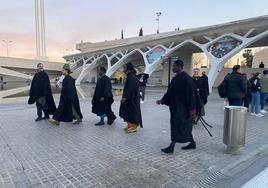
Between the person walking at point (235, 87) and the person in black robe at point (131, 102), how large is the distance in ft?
9.42

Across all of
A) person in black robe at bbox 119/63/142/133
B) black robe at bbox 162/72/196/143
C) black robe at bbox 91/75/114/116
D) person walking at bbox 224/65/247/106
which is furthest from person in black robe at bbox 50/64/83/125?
person walking at bbox 224/65/247/106

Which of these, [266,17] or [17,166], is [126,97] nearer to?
[17,166]

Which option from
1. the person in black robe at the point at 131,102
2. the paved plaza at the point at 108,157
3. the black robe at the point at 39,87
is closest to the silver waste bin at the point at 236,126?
the paved plaza at the point at 108,157

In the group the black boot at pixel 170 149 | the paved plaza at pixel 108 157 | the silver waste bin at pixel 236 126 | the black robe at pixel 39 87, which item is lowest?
the paved plaza at pixel 108 157

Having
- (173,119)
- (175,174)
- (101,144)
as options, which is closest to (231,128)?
(173,119)

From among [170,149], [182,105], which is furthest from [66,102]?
[182,105]

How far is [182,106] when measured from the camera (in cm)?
459

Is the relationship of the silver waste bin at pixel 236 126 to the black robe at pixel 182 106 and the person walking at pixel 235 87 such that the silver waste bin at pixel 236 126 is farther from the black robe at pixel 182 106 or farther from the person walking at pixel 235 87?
the person walking at pixel 235 87

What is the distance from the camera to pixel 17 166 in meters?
3.96

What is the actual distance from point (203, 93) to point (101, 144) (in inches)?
149

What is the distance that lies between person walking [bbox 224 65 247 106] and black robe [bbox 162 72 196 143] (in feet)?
10.2

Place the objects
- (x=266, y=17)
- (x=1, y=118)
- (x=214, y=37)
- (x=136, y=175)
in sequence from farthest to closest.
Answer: (x=214, y=37)
(x=266, y=17)
(x=1, y=118)
(x=136, y=175)

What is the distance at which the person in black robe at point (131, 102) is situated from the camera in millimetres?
6309

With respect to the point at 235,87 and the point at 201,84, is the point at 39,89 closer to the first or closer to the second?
the point at 201,84
